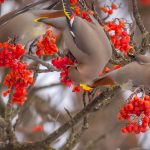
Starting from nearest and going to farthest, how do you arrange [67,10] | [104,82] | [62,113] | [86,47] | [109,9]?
[104,82] < [67,10] < [86,47] < [109,9] < [62,113]

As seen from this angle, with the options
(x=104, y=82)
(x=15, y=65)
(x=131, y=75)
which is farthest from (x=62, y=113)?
(x=104, y=82)

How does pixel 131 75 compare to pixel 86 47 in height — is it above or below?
below

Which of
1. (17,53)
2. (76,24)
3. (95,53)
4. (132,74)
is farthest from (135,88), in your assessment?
(17,53)

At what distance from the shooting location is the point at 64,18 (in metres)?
3.25

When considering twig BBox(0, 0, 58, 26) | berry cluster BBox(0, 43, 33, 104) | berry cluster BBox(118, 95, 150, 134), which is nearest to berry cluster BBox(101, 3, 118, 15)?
twig BBox(0, 0, 58, 26)

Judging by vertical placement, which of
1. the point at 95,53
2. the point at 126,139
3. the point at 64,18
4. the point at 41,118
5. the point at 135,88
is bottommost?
the point at 126,139

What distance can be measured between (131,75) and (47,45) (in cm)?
59

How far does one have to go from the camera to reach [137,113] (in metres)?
2.99

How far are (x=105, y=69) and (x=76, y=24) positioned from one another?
1.35 feet

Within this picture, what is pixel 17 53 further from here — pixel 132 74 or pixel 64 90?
pixel 64 90

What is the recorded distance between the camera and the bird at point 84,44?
3010 mm

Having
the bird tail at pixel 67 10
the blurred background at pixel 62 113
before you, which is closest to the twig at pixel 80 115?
the bird tail at pixel 67 10

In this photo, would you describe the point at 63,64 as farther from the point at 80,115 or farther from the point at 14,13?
the point at 14,13

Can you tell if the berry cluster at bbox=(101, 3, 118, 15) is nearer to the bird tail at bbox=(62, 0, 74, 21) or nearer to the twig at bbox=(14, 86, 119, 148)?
the bird tail at bbox=(62, 0, 74, 21)
